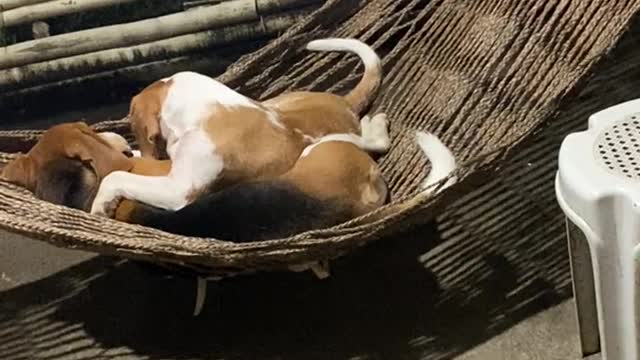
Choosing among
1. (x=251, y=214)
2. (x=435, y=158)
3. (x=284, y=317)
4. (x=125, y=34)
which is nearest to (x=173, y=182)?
(x=251, y=214)

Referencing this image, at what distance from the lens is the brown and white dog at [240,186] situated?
1809mm

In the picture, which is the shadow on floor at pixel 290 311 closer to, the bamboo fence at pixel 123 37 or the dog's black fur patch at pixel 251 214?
the dog's black fur patch at pixel 251 214

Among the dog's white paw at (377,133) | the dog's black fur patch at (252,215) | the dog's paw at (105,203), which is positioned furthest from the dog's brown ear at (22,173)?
the dog's white paw at (377,133)

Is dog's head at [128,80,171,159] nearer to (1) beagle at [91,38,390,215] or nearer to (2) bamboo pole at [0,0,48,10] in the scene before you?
(1) beagle at [91,38,390,215]

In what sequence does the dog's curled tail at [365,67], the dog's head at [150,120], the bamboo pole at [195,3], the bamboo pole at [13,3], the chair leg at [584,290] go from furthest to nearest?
the bamboo pole at [195,3] < the bamboo pole at [13,3] < the dog's curled tail at [365,67] < the dog's head at [150,120] < the chair leg at [584,290]

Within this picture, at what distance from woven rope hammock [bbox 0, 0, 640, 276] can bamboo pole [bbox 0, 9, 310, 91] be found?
472mm

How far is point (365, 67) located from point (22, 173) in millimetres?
651

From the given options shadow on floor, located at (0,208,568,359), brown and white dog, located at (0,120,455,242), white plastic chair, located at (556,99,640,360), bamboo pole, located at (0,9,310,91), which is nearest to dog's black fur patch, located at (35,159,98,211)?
brown and white dog, located at (0,120,455,242)

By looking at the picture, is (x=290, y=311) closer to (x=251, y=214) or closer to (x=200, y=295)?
(x=200, y=295)

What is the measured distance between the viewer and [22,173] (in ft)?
6.36

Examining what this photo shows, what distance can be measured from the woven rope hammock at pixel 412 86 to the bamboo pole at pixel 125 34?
0.48 m

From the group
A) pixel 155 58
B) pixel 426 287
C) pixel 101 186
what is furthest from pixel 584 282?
pixel 155 58

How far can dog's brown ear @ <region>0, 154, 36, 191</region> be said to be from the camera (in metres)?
1.93

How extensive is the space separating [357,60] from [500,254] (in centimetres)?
46
